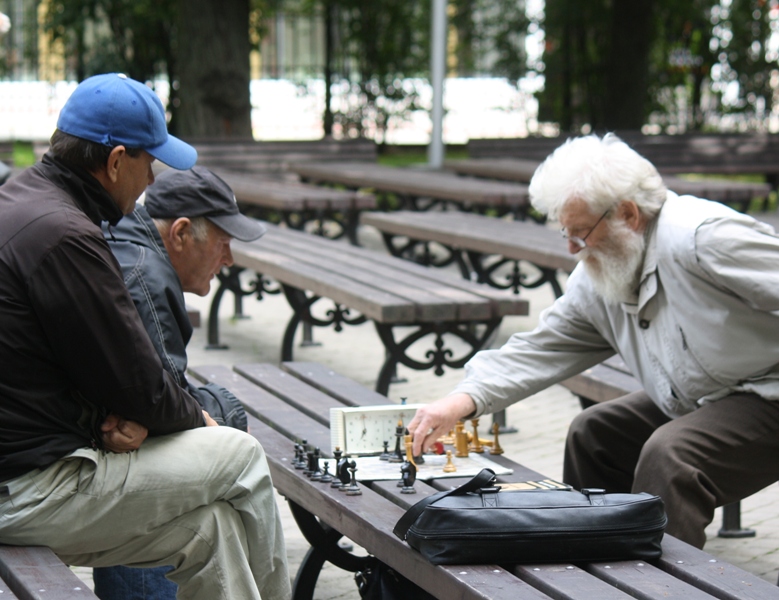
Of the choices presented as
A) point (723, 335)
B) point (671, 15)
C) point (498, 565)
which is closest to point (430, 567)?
point (498, 565)

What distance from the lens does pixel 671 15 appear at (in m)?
17.2

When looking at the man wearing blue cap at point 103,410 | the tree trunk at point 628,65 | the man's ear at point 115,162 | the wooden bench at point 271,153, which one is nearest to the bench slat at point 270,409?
the man wearing blue cap at point 103,410

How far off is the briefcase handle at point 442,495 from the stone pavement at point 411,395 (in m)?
1.35

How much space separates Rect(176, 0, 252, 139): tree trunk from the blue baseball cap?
1101 centimetres

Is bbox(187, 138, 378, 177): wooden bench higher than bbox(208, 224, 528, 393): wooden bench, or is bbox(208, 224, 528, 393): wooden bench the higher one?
bbox(187, 138, 378, 177): wooden bench

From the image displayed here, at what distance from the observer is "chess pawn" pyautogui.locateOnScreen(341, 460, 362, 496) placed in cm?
304

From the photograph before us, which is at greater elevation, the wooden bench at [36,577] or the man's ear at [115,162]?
the man's ear at [115,162]

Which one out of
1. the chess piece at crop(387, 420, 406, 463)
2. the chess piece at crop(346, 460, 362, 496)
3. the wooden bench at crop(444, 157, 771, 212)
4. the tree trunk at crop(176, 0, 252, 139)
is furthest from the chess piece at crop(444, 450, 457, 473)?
the tree trunk at crop(176, 0, 252, 139)

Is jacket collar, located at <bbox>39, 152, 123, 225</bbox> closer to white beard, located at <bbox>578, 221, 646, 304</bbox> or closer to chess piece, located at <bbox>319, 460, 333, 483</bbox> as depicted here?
chess piece, located at <bbox>319, 460, 333, 483</bbox>

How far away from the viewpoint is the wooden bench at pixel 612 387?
4.36 metres

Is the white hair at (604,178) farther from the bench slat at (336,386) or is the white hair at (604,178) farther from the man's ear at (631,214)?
the bench slat at (336,386)

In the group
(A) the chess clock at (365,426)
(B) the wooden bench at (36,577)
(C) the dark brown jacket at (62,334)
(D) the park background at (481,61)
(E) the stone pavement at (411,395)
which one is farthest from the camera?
(D) the park background at (481,61)

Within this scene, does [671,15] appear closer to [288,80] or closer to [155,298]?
[288,80]

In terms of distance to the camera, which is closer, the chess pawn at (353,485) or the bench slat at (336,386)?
the chess pawn at (353,485)
